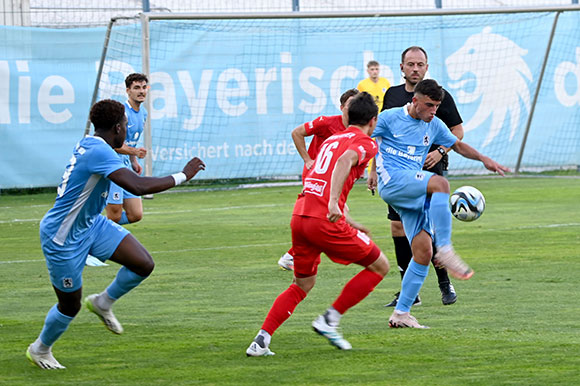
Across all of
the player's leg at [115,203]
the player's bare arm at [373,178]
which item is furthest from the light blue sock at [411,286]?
the player's leg at [115,203]

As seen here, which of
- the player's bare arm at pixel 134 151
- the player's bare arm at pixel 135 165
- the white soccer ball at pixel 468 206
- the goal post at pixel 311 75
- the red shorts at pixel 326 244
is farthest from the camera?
the goal post at pixel 311 75

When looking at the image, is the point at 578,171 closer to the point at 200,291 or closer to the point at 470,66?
the point at 470,66

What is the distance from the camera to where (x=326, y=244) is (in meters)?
6.69

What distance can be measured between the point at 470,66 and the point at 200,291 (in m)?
14.2

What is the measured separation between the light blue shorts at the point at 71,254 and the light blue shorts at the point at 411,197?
217 centimetres

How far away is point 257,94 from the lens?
21391 mm

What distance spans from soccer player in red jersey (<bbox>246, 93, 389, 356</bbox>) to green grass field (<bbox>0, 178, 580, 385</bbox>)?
0.22m

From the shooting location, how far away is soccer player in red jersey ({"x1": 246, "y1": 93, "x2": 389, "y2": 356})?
6.64m

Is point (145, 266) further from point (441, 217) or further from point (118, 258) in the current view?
point (441, 217)

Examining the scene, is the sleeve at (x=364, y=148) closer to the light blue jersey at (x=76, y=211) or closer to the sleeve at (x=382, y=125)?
the sleeve at (x=382, y=125)

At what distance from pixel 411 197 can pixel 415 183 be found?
0.11 meters

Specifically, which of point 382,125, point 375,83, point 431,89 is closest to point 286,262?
point 382,125

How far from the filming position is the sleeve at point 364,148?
21.9 ft

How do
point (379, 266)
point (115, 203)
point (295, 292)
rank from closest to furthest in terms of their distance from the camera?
1. point (295, 292)
2. point (379, 266)
3. point (115, 203)
